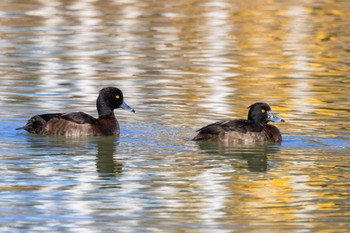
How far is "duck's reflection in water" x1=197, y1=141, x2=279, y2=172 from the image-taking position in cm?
1383

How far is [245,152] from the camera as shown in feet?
48.9

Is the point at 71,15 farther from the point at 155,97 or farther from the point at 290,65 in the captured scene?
the point at 155,97

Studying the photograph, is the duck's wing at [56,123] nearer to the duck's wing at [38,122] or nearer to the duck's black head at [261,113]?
the duck's wing at [38,122]

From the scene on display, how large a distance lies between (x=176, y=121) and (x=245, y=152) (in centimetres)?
232

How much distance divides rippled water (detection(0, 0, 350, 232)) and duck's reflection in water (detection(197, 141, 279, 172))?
3 cm

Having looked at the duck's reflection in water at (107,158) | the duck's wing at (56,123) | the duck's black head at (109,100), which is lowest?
the duck's reflection in water at (107,158)

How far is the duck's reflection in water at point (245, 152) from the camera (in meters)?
13.8

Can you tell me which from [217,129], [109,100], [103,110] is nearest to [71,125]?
[103,110]

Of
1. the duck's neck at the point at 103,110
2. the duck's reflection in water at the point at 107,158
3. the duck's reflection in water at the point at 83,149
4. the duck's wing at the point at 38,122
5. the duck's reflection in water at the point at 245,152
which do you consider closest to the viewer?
the duck's reflection in water at the point at 107,158

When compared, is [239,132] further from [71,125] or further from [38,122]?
[38,122]

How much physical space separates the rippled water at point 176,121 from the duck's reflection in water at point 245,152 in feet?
0.08

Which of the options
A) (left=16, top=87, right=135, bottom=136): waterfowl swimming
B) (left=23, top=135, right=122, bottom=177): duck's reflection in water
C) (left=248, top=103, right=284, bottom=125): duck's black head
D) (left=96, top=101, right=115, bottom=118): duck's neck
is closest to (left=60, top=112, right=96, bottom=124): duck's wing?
(left=16, top=87, right=135, bottom=136): waterfowl swimming

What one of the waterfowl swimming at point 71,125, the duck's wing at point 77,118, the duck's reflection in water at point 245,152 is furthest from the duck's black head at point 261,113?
the duck's wing at point 77,118

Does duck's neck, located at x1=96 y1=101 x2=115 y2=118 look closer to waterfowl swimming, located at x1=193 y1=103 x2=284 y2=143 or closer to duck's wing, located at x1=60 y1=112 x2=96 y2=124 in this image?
duck's wing, located at x1=60 y1=112 x2=96 y2=124
